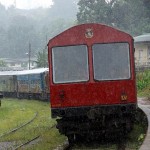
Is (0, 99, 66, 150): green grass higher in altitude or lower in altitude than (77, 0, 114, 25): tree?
lower

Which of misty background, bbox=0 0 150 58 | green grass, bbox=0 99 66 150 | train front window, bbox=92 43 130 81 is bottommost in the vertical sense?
green grass, bbox=0 99 66 150

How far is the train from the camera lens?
31.2 metres

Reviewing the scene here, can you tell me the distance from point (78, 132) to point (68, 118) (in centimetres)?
48

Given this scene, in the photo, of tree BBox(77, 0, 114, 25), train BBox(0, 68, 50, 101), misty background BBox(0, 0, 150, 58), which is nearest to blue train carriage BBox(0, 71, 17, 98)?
train BBox(0, 68, 50, 101)

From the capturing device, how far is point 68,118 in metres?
11.8

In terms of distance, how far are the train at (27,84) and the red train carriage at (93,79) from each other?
1826cm

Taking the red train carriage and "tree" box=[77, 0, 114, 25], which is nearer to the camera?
the red train carriage

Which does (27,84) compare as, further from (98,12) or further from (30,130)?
(98,12)

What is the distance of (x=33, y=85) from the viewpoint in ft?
110

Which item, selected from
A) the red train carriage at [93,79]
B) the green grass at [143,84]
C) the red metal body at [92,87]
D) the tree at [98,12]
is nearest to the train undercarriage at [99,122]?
the red train carriage at [93,79]

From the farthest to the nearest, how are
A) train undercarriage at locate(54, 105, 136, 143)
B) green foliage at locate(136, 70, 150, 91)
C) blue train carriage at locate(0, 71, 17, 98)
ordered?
blue train carriage at locate(0, 71, 17, 98)
green foliage at locate(136, 70, 150, 91)
train undercarriage at locate(54, 105, 136, 143)

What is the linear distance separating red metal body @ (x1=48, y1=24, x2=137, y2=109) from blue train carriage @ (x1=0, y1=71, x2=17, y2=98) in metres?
26.9

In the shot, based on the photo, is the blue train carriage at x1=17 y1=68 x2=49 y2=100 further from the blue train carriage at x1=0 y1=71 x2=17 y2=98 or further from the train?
the blue train carriage at x1=0 y1=71 x2=17 y2=98

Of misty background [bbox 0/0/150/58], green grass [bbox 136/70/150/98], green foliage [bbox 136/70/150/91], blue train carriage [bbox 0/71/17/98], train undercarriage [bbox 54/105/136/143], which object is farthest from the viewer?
misty background [bbox 0/0/150/58]
